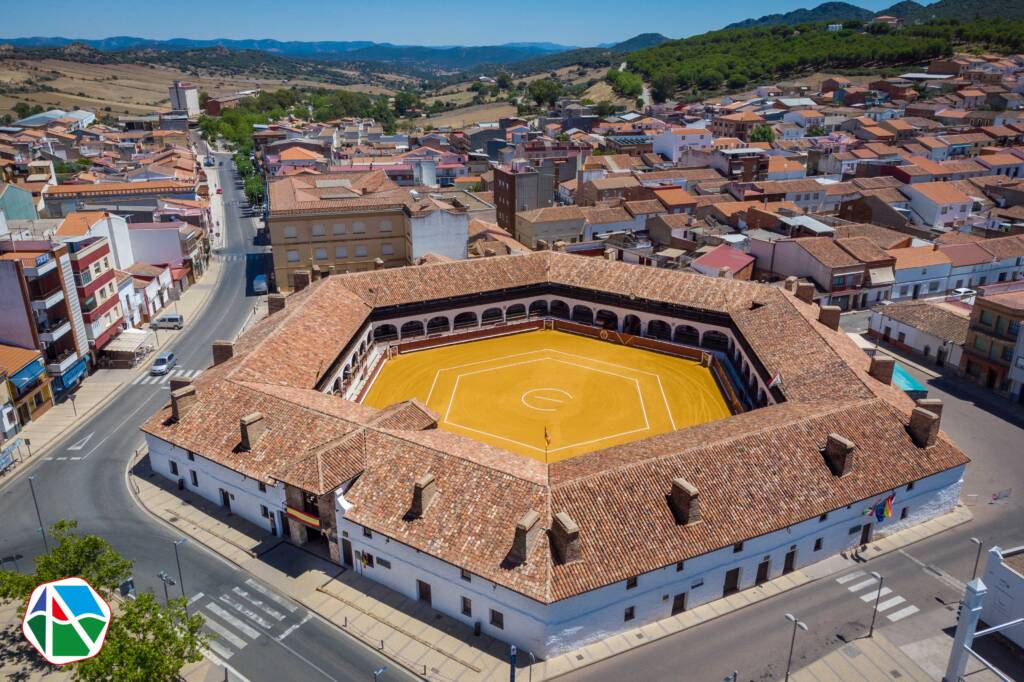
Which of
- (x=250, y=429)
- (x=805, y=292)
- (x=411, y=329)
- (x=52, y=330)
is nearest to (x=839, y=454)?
(x=805, y=292)

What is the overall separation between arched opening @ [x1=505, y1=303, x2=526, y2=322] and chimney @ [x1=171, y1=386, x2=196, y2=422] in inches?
1331

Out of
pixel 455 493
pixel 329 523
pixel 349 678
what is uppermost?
pixel 455 493

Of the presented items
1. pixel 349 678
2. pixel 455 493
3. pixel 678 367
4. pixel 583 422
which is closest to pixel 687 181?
pixel 678 367

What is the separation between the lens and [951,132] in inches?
6324

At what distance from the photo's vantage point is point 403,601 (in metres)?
36.9

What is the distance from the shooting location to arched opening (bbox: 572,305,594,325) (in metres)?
72.6

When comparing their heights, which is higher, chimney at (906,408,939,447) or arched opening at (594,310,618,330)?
chimney at (906,408,939,447)

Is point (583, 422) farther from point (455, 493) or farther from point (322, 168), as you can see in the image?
point (322, 168)

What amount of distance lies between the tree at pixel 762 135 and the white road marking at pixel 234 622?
156m

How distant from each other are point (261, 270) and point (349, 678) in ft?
245

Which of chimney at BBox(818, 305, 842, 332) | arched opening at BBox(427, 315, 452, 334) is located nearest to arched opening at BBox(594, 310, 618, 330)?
arched opening at BBox(427, 315, 452, 334)

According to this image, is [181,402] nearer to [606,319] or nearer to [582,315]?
[582,315]

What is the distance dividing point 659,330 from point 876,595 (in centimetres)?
3535

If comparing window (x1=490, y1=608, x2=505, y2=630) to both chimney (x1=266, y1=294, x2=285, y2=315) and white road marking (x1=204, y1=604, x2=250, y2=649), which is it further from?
chimney (x1=266, y1=294, x2=285, y2=315)
